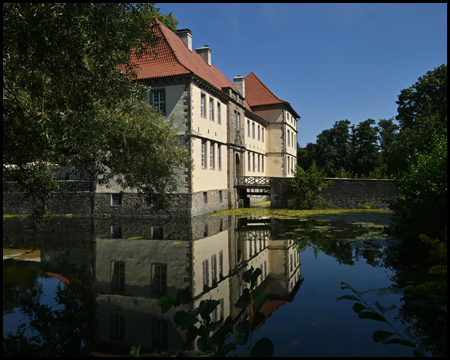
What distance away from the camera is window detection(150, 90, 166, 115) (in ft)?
72.5

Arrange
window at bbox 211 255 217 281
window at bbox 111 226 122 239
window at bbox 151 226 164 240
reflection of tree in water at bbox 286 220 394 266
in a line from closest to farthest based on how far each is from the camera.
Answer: window at bbox 211 255 217 281 → reflection of tree in water at bbox 286 220 394 266 → window at bbox 151 226 164 240 → window at bbox 111 226 122 239

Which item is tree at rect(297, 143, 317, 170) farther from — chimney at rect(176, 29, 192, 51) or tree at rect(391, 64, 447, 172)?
chimney at rect(176, 29, 192, 51)

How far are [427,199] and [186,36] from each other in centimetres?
2154

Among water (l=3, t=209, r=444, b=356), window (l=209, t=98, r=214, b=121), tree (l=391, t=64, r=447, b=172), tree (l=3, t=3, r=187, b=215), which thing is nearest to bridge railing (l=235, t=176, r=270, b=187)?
window (l=209, t=98, r=214, b=121)

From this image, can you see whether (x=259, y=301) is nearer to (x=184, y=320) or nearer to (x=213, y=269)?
(x=184, y=320)

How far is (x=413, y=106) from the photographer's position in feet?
110

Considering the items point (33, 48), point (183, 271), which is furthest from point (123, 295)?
point (33, 48)

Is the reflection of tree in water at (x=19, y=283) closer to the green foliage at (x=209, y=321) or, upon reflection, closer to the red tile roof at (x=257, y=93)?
the green foliage at (x=209, y=321)

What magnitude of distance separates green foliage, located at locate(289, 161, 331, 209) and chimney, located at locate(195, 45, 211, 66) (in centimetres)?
1169

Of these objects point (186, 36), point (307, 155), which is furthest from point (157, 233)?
point (307, 155)

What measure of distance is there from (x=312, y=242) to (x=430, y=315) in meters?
6.99

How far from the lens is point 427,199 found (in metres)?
9.78

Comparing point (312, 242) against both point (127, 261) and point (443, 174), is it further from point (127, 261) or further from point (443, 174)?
point (127, 261)

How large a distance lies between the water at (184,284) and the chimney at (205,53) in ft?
59.2
